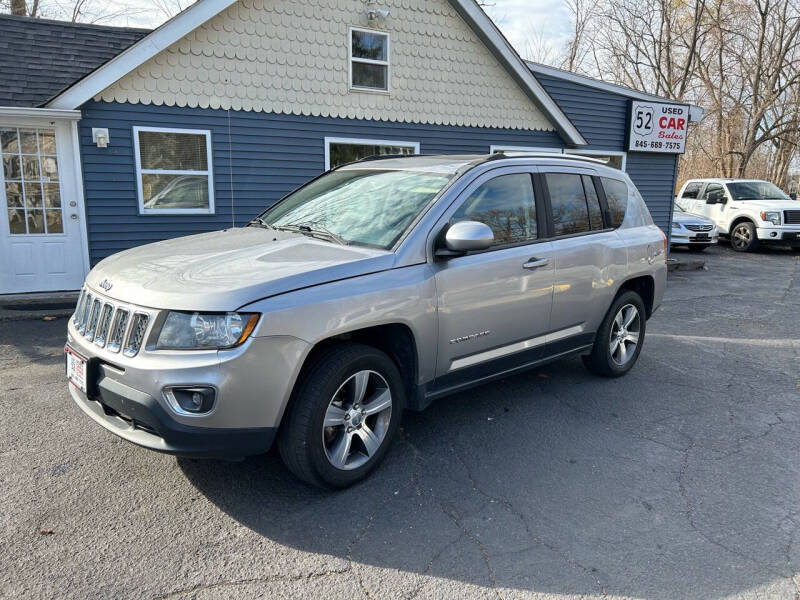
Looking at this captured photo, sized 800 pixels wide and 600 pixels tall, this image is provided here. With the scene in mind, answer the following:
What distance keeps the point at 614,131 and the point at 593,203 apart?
31.3 ft

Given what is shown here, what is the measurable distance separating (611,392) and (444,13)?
27.3ft

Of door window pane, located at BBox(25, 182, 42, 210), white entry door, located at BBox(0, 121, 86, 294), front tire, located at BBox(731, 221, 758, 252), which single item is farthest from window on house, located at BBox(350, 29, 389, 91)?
front tire, located at BBox(731, 221, 758, 252)

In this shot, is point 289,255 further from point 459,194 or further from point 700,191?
point 700,191

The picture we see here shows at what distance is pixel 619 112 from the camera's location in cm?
1341

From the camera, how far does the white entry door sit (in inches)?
332

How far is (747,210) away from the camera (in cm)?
1670

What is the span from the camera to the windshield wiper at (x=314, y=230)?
3.70m

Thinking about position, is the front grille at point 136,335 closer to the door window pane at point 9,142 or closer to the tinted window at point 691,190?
the door window pane at point 9,142

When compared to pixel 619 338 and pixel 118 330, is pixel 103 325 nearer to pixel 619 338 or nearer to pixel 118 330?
pixel 118 330

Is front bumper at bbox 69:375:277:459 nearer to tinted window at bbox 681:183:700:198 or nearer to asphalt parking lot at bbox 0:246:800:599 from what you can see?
asphalt parking lot at bbox 0:246:800:599

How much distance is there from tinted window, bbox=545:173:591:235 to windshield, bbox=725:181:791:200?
14.9 metres

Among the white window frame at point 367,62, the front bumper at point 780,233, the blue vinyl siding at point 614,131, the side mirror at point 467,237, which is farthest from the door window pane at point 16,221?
the front bumper at point 780,233

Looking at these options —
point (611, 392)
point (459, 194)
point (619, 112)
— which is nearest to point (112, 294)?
point (459, 194)

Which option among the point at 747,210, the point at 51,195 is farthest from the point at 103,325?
the point at 747,210
